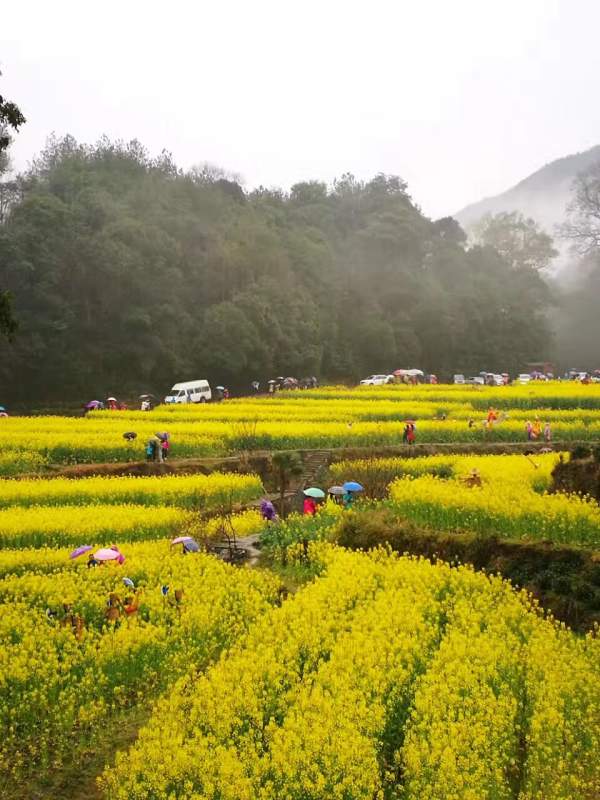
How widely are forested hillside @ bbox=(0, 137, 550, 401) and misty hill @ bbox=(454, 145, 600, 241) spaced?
92.6 meters

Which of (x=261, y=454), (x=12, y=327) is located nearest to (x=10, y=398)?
(x=261, y=454)

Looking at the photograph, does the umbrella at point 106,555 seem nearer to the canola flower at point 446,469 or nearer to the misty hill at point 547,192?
the canola flower at point 446,469

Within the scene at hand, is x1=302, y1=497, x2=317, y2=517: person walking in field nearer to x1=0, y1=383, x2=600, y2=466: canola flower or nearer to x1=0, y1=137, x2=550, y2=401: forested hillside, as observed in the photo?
x1=0, y1=383, x2=600, y2=466: canola flower

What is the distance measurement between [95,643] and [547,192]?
183249 millimetres

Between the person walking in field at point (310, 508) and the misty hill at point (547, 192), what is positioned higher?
the misty hill at point (547, 192)

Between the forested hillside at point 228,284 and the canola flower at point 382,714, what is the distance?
3306 centimetres

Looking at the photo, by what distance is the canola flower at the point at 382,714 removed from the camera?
6.51 metres

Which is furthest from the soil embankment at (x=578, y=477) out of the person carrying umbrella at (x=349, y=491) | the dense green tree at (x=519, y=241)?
the dense green tree at (x=519, y=241)

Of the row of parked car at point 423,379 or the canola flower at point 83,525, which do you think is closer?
the canola flower at point 83,525

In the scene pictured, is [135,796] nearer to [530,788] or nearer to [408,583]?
[530,788]

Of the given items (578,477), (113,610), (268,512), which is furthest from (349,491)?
(113,610)

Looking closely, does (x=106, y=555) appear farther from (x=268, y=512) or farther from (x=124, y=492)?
(x=124, y=492)

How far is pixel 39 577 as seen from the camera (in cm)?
1200

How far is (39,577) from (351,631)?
5.50 m
